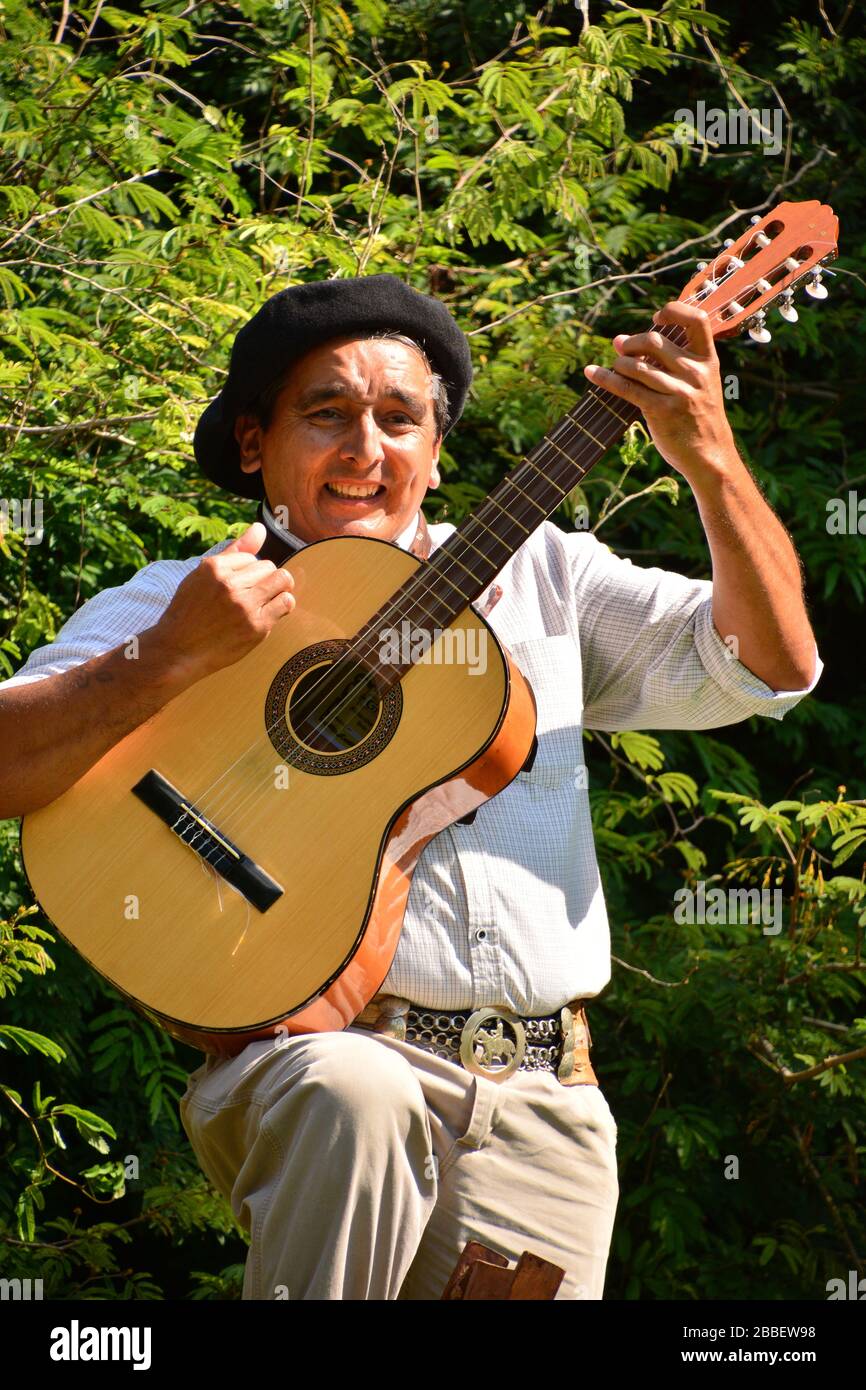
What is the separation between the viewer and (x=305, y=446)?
2.86m

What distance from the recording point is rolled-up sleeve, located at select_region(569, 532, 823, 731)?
2666mm

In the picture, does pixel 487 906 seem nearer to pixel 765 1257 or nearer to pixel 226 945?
pixel 226 945

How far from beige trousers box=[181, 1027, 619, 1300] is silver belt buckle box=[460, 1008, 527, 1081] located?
0.02 m

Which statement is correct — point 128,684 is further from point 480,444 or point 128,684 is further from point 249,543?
point 480,444

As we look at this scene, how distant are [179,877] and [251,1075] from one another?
1.07 feet

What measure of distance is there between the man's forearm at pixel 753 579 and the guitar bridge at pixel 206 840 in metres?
0.89

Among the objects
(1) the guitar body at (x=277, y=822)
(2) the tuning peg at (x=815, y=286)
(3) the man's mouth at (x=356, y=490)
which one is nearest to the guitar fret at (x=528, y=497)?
(1) the guitar body at (x=277, y=822)

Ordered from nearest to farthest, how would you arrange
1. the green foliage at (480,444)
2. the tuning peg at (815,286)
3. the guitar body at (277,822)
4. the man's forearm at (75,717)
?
the guitar body at (277,822) → the man's forearm at (75,717) → the tuning peg at (815,286) → the green foliage at (480,444)

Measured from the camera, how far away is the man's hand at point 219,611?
2441 mm

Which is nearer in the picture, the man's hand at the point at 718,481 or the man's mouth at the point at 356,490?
the man's hand at the point at 718,481

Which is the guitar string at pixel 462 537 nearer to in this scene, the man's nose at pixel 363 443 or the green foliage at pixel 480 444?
the man's nose at pixel 363 443

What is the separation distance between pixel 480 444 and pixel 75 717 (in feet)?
7.65

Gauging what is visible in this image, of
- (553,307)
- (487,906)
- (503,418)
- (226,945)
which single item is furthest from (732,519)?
(553,307)
